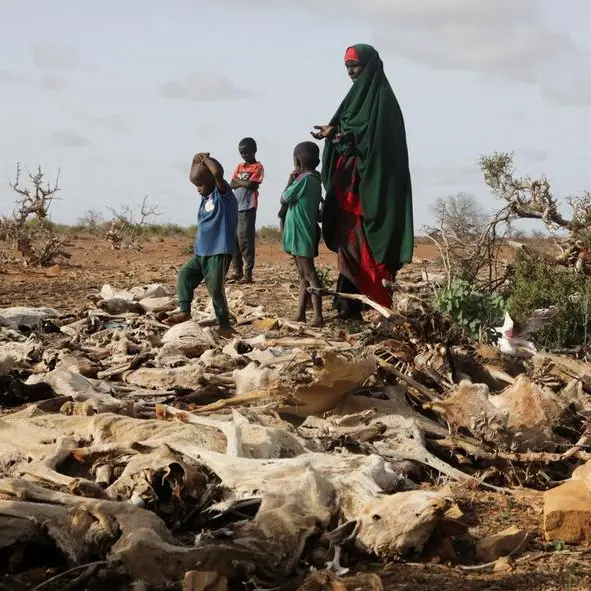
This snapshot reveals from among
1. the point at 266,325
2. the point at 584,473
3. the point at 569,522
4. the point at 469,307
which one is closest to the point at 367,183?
the point at 266,325

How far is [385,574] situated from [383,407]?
165cm

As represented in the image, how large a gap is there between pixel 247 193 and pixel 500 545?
26.9 feet

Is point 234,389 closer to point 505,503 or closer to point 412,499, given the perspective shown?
point 505,503

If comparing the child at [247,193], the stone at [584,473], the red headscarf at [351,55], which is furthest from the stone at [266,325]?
the stone at [584,473]

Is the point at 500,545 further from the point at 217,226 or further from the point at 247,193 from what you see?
the point at 247,193

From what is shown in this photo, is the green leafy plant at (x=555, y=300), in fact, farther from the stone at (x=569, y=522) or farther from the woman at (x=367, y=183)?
the stone at (x=569, y=522)

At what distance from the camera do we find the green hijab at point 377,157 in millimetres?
8172

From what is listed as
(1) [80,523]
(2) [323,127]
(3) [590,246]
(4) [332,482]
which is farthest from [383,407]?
(3) [590,246]

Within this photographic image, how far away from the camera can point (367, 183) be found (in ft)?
27.0

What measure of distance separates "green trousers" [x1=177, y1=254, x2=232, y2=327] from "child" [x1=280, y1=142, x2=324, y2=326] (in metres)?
1.05

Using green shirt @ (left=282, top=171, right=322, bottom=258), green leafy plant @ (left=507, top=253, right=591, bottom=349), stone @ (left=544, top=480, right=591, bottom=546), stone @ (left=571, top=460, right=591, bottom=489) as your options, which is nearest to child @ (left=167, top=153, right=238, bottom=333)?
green shirt @ (left=282, top=171, right=322, bottom=258)

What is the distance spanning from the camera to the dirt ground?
3.12 meters

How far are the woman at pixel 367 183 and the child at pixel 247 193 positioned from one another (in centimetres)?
285

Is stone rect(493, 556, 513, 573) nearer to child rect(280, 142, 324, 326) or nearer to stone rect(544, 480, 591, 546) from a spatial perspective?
stone rect(544, 480, 591, 546)
